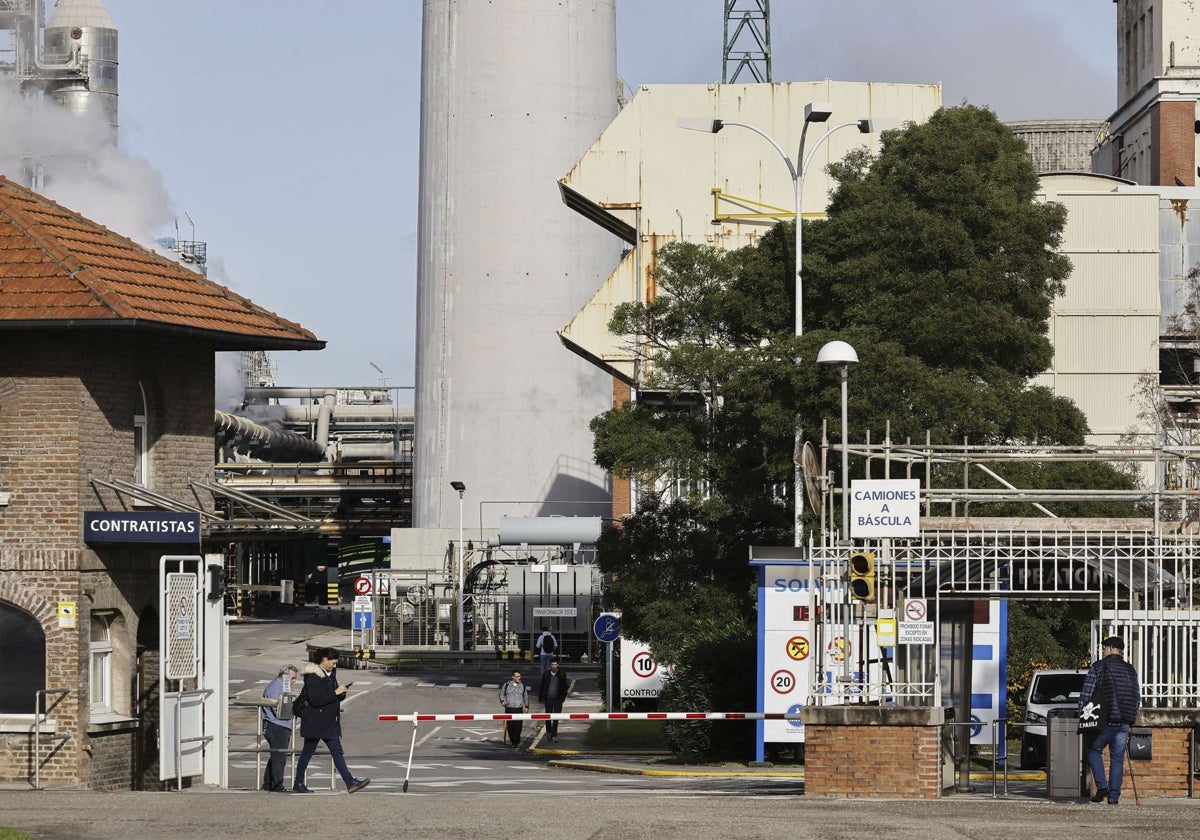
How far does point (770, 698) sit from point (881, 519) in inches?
300

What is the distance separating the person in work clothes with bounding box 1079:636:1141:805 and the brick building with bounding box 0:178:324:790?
1219 cm

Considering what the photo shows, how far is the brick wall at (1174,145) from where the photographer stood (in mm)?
86500

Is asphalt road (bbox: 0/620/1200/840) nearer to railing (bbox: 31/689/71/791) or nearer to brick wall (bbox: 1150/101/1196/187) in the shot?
railing (bbox: 31/689/71/791)

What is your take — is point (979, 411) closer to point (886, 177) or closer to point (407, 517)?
point (886, 177)

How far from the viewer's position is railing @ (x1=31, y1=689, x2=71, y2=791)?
25016 millimetres

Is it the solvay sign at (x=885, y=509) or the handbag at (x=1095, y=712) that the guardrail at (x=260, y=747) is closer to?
the solvay sign at (x=885, y=509)

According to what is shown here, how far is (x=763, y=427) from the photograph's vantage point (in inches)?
1353

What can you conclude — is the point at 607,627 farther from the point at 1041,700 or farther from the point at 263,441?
the point at 263,441

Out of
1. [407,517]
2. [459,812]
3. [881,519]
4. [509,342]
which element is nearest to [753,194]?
[509,342]

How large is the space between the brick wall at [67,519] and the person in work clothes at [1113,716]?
13075 millimetres

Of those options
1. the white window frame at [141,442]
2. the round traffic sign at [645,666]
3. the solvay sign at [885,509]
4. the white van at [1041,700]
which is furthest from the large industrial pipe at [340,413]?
the solvay sign at [885,509]

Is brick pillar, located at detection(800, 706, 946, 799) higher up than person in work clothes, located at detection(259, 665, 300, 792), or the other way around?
brick pillar, located at detection(800, 706, 946, 799)

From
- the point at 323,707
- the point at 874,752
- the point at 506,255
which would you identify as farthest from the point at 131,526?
the point at 506,255

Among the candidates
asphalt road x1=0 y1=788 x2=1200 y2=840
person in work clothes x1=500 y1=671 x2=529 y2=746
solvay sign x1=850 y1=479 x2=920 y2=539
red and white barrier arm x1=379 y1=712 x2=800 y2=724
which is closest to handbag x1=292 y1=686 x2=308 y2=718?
asphalt road x1=0 y1=788 x2=1200 y2=840
